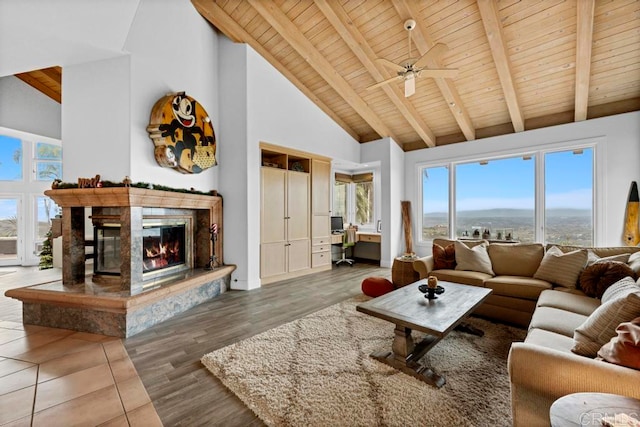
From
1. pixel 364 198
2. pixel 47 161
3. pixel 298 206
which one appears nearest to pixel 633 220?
pixel 364 198

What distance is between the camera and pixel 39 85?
5.84m

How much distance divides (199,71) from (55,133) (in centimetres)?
468

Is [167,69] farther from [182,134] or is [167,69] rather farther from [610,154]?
[610,154]

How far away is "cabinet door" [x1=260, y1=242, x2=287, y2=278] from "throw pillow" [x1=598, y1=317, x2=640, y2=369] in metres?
4.17

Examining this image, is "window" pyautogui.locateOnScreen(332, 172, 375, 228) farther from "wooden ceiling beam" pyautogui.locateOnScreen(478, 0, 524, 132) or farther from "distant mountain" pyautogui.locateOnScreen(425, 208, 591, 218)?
"wooden ceiling beam" pyautogui.locateOnScreen(478, 0, 524, 132)

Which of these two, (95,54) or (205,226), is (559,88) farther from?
(95,54)

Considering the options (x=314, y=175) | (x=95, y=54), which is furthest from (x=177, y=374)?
(x=314, y=175)

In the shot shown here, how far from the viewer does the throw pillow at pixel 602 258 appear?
2775 millimetres

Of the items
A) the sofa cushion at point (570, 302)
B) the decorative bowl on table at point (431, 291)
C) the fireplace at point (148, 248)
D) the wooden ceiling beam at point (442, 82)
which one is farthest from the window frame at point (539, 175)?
the fireplace at point (148, 248)

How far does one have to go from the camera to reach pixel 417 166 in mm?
6699

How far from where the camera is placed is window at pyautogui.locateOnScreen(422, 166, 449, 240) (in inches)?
251

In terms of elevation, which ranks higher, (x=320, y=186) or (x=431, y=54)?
(x=431, y=54)

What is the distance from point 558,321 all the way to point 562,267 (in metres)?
1.31

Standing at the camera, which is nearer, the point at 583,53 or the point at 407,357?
the point at 407,357
